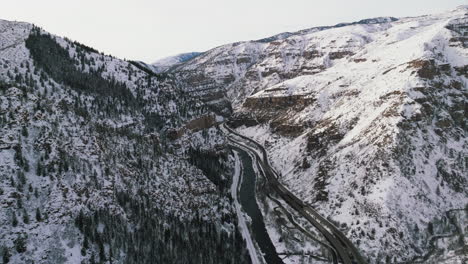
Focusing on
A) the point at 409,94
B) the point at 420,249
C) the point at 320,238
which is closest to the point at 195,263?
the point at 320,238

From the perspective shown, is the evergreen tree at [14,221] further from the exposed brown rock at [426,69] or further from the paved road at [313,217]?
the exposed brown rock at [426,69]

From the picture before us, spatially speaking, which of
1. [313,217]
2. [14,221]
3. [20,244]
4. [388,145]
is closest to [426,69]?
[388,145]

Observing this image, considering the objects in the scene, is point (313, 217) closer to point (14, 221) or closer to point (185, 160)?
point (185, 160)

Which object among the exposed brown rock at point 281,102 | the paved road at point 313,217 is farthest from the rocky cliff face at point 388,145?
the paved road at point 313,217

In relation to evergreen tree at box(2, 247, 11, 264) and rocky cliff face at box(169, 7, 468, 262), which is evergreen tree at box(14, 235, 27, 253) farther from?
rocky cliff face at box(169, 7, 468, 262)

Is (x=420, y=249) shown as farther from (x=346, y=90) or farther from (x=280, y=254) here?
(x=346, y=90)
